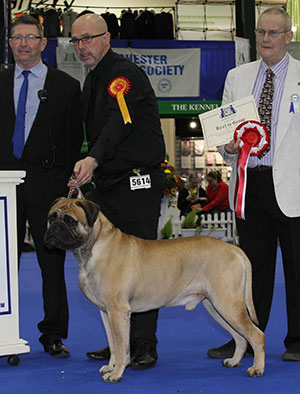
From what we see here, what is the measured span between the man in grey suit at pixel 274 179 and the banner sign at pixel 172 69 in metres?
9.20

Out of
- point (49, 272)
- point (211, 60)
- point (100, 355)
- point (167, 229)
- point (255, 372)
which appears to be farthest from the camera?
point (211, 60)

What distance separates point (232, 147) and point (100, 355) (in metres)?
1.78

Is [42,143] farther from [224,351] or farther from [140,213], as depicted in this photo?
[224,351]

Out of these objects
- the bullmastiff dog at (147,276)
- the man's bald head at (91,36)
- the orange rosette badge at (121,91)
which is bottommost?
the bullmastiff dog at (147,276)

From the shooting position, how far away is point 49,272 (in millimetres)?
4551

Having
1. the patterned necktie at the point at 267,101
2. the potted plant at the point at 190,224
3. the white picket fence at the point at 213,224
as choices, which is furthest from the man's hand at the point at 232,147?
the potted plant at the point at 190,224

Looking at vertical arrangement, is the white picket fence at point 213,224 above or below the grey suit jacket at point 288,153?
below

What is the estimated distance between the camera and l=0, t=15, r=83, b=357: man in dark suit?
4.41 metres

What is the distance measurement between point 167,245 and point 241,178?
2.31 ft

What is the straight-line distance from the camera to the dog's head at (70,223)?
355cm

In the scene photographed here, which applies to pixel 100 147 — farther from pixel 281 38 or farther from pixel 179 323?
pixel 179 323

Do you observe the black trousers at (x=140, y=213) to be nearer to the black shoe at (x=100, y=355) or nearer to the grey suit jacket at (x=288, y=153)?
the black shoe at (x=100, y=355)

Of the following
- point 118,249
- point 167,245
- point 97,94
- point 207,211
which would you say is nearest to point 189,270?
point 167,245

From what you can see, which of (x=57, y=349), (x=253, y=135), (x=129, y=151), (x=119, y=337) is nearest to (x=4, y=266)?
(x=57, y=349)
